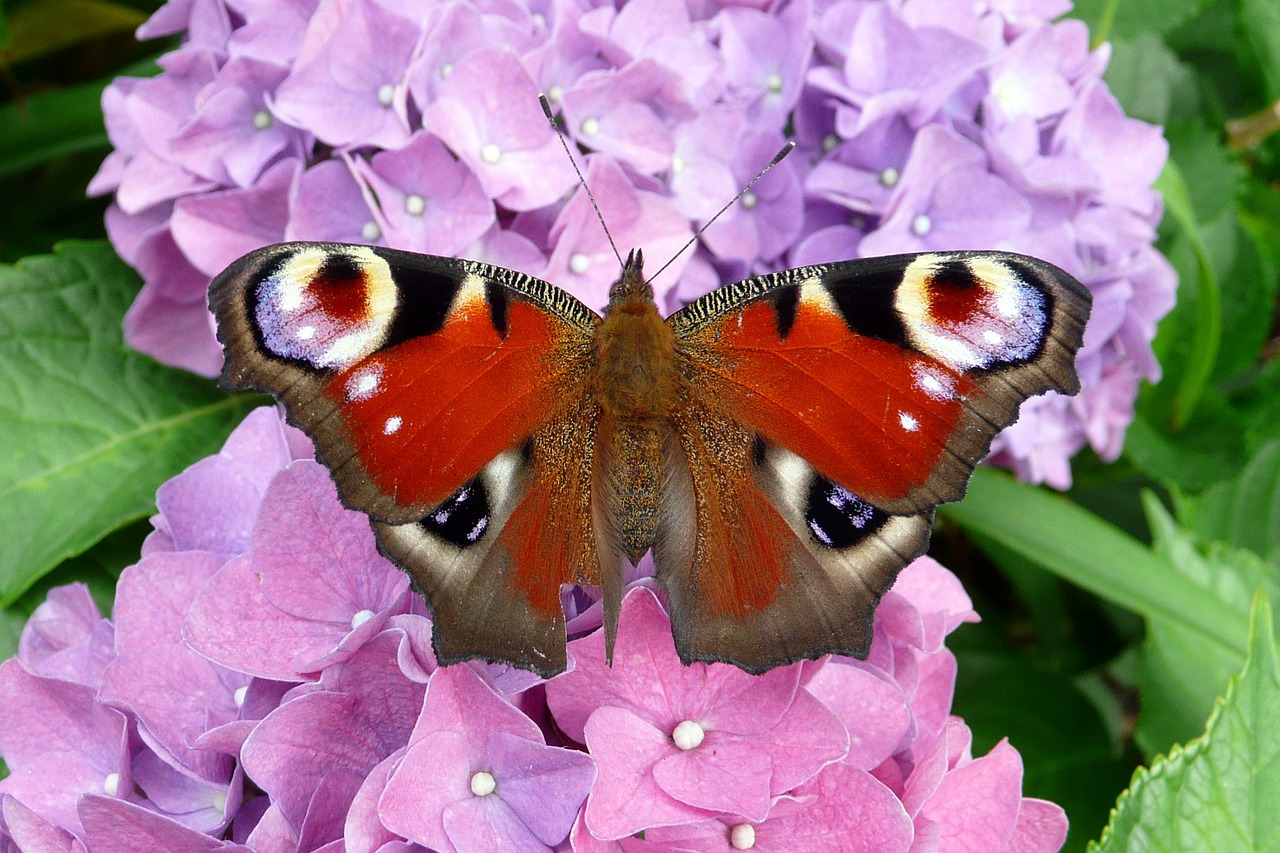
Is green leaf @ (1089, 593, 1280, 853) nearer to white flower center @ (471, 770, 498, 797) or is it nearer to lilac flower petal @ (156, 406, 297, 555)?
white flower center @ (471, 770, 498, 797)

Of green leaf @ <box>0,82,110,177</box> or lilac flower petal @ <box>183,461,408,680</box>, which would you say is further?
green leaf @ <box>0,82,110,177</box>

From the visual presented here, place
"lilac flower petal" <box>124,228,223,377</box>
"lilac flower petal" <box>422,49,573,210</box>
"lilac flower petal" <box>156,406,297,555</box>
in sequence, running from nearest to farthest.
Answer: "lilac flower petal" <box>156,406,297,555</box>, "lilac flower petal" <box>422,49,573,210</box>, "lilac flower petal" <box>124,228,223,377</box>

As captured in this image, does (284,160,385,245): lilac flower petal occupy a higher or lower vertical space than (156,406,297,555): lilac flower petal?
higher

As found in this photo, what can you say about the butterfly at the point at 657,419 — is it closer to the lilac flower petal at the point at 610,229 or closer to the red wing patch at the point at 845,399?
the red wing patch at the point at 845,399

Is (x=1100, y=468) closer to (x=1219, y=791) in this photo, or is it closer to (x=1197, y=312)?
(x=1197, y=312)

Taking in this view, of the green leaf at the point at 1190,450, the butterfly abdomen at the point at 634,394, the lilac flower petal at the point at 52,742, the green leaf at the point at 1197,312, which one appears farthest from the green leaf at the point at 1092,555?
the lilac flower petal at the point at 52,742

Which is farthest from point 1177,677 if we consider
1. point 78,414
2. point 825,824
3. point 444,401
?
point 78,414

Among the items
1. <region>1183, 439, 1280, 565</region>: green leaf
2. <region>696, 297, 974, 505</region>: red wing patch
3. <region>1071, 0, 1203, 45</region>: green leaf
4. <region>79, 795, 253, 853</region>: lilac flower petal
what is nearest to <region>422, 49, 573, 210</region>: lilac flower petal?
<region>696, 297, 974, 505</region>: red wing patch
